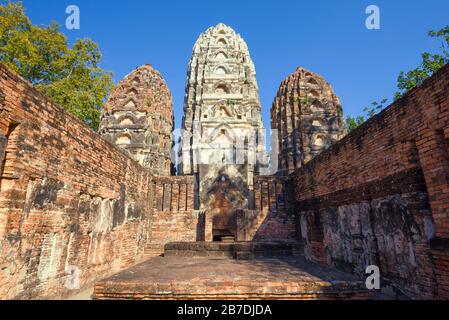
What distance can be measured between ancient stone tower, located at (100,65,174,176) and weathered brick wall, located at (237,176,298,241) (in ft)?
29.5

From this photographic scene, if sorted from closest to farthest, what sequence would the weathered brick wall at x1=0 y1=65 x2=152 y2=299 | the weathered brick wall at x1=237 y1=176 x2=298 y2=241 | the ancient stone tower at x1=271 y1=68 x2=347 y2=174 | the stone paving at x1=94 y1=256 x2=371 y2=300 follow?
the weathered brick wall at x1=0 y1=65 x2=152 y2=299 → the stone paving at x1=94 y1=256 x2=371 y2=300 → the weathered brick wall at x1=237 y1=176 x2=298 y2=241 → the ancient stone tower at x1=271 y1=68 x2=347 y2=174

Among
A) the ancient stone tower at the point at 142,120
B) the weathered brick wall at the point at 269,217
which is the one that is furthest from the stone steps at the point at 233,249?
the ancient stone tower at the point at 142,120

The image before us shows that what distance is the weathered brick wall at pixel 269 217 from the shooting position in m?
10.9

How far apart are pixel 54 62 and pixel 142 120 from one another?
20.6 ft

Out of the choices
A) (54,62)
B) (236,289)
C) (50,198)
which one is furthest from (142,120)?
(236,289)

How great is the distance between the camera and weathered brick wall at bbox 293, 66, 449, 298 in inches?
159

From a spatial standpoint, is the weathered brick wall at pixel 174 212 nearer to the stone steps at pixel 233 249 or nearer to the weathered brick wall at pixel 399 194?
the stone steps at pixel 233 249

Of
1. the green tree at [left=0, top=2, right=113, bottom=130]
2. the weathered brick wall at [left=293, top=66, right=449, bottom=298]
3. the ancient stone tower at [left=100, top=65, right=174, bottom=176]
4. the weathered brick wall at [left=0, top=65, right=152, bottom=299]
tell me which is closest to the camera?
the weathered brick wall at [left=0, top=65, right=152, bottom=299]

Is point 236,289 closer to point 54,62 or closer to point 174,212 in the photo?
point 174,212

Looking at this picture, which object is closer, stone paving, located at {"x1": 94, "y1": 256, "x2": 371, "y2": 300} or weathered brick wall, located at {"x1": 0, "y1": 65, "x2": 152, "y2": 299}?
weathered brick wall, located at {"x1": 0, "y1": 65, "x2": 152, "y2": 299}

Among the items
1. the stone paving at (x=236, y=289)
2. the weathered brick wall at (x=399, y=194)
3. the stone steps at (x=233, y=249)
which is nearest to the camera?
the weathered brick wall at (x=399, y=194)

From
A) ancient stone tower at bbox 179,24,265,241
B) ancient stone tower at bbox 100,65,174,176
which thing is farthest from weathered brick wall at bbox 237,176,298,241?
ancient stone tower at bbox 100,65,174,176

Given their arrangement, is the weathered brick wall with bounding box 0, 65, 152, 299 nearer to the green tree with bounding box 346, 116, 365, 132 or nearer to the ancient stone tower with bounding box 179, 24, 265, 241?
the ancient stone tower with bounding box 179, 24, 265, 241

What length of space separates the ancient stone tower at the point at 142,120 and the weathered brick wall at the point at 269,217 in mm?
8988
